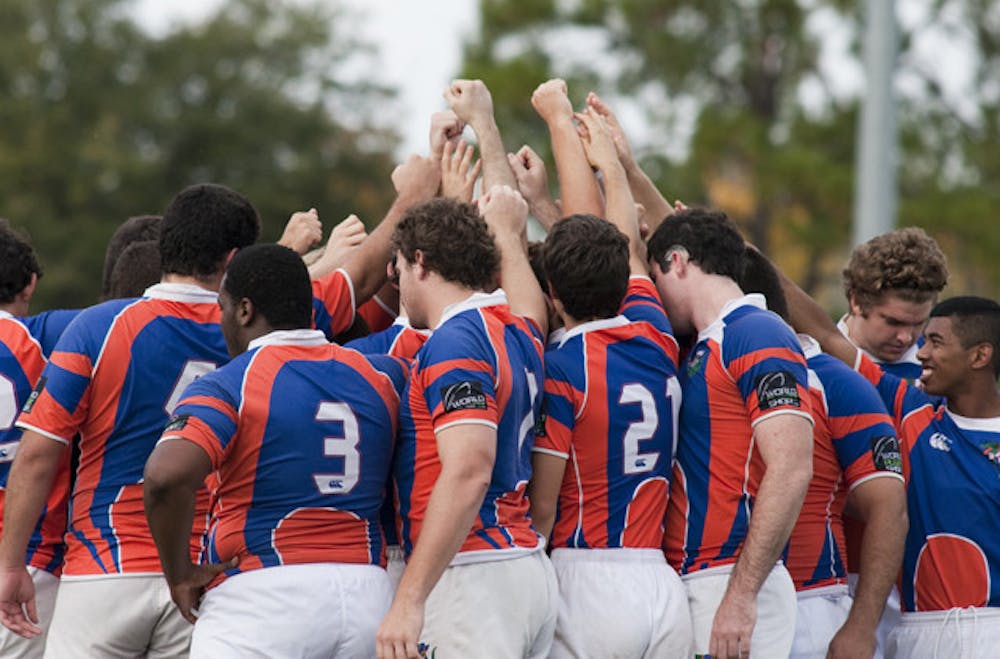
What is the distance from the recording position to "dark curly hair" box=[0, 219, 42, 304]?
20.5 feet

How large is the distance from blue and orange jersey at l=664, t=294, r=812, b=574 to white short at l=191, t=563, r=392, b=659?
1368mm

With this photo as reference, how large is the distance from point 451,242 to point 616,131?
1798 millimetres

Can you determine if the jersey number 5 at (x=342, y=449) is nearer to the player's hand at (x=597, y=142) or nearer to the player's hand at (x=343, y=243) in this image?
the player's hand at (x=343, y=243)

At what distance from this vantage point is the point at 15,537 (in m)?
5.51

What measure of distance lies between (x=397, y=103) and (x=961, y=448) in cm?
3071

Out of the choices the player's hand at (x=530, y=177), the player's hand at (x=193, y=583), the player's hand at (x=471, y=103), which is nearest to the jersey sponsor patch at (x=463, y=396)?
the player's hand at (x=193, y=583)

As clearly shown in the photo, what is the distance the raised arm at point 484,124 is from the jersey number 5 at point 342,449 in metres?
1.69

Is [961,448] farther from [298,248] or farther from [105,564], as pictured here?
[105,564]

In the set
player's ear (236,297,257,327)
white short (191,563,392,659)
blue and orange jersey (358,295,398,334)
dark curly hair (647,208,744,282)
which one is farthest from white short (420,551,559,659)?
blue and orange jersey (358,295,398,334)

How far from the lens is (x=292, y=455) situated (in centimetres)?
518

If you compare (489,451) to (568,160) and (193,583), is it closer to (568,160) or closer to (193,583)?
(193,583)

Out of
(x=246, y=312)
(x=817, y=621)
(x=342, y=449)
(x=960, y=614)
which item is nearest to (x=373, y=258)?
(x=246, y=312)

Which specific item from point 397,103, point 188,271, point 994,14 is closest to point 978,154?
point 994,14

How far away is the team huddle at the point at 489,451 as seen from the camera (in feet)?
17.0
